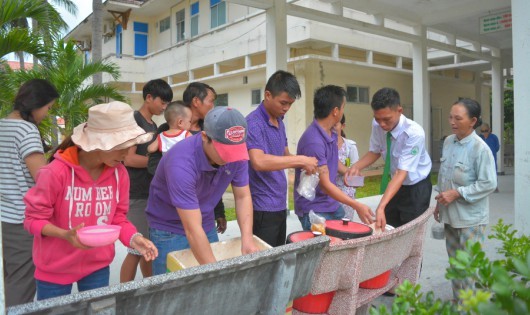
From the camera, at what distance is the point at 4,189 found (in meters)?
2.75

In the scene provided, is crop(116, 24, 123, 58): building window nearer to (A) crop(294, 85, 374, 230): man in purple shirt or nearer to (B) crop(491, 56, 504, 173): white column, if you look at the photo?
(B) crop(491, 56, 504, 173): white column

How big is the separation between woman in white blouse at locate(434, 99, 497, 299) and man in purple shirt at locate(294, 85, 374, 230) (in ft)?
2.47

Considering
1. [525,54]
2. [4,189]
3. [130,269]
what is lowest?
[130,269]

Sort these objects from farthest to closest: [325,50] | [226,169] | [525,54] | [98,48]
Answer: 1. [325,50]
2. [98,48]
3. [525,54]
4. [226,169]

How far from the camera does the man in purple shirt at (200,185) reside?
212cm

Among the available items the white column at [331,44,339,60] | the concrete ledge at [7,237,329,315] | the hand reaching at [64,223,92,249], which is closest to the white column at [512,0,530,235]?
the concrete ledge at [7,237,329,315]

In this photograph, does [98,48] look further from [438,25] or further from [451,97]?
[451,97]

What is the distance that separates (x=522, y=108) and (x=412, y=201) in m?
1.23

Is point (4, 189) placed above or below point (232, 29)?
below

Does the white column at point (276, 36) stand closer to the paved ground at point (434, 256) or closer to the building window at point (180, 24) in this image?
the paved ground at point (434, 256)

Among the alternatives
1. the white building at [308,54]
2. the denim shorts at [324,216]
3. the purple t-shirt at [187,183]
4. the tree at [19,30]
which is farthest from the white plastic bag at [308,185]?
the white building at [308,54]

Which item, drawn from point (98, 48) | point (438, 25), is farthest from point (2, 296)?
point (438, 25)

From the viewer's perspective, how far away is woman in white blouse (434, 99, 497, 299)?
10.5 ft

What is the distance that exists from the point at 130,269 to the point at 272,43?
4.73m
